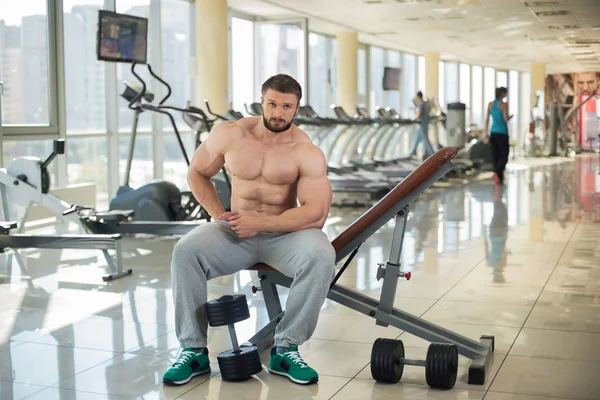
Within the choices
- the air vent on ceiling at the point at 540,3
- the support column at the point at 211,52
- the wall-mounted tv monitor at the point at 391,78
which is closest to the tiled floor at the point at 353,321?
the support column at the point at 211,52

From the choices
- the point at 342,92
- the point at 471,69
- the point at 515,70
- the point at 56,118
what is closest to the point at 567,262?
the point at 56,118

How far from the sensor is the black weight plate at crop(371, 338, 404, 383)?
9.06 feet

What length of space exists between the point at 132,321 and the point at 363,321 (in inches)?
41.6

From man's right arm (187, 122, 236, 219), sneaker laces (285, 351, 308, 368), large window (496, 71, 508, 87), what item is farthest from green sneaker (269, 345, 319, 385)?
large window (496, 71, 508, 87)

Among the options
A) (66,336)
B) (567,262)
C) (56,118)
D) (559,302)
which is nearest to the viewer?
(66,336)

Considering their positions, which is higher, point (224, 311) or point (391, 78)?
point (391, 78)

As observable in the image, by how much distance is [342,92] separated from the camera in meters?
15.9

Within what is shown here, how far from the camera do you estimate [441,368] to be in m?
2.70

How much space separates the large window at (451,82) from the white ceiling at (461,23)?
2749 millimetres

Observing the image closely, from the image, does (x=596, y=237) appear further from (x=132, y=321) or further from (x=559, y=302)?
(x=132, y=321)

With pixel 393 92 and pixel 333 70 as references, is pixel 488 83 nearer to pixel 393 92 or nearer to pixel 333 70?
pixel 393 92

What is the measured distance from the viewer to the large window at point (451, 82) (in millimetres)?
24938

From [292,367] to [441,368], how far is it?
50cm

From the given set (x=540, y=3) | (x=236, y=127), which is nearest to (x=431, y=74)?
(x=540, y=3)
